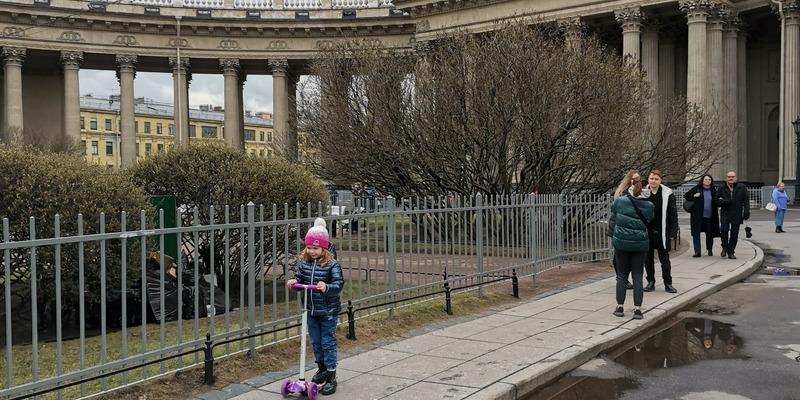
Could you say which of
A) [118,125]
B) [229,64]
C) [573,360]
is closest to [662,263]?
[573,360]

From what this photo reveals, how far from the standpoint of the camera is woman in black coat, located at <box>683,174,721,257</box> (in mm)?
16141

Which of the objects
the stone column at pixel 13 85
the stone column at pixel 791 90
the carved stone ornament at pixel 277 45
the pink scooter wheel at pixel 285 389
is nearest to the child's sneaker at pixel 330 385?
the pink scooter wheel at pixel 285 389

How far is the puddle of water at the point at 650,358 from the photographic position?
6516mm

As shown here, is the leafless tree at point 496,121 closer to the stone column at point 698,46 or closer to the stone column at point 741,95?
the stone column at point 698,46

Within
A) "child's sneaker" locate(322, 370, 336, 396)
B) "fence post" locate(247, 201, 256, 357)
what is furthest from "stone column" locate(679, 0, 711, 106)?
"child's sneaker" locate(322, 370, 336, 396)

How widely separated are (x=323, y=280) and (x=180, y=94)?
47235mm

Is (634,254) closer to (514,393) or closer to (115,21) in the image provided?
(514,393)

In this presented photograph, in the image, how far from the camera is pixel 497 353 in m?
7.42

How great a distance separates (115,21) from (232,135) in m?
11.2

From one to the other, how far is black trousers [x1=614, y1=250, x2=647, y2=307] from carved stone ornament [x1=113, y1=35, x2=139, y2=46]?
4746 cm

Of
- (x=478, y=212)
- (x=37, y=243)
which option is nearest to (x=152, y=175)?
(x=478, y=212)

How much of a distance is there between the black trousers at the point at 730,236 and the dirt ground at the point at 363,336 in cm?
464

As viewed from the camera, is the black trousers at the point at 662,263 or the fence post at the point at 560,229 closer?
the black trousers at the point at 662,263

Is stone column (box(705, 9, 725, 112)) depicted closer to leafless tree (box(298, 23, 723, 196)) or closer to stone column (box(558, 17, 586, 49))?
stone column (box(558, 17, 586, 49))
